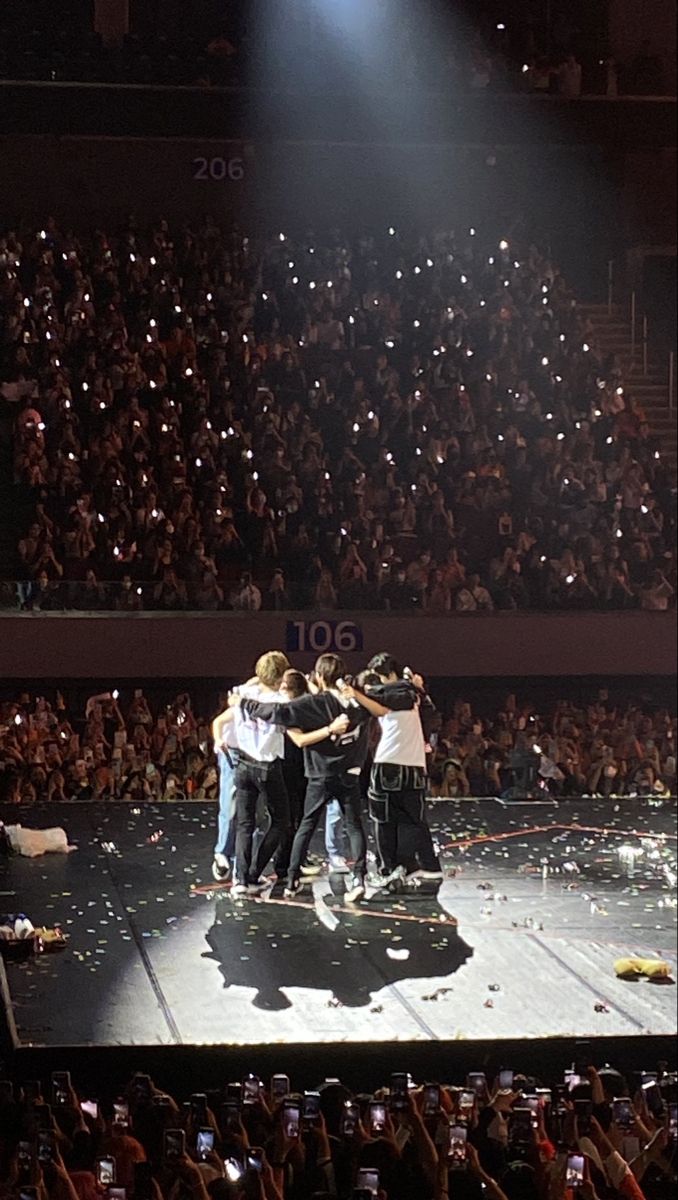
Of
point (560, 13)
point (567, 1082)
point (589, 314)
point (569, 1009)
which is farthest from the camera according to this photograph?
point (589, 314)

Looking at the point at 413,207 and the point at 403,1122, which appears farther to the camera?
the point at 413,207

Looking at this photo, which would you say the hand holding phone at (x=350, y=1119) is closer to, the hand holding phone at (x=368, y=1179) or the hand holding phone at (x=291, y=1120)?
the hand holding phone at (x=291, y=1120)

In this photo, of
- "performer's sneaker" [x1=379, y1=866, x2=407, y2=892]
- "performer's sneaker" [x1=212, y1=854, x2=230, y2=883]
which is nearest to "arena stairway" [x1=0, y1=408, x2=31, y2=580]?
"performer's sneaker" [x1=212, y1=854, x2=230, y2=883]

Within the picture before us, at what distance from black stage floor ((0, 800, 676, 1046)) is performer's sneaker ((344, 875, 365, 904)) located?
0.07m

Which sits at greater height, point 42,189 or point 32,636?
point 42,189

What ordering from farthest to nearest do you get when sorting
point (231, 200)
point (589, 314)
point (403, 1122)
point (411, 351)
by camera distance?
point (589, 314) < point (411, 351) < point (231, 200) < point (403, 1122)

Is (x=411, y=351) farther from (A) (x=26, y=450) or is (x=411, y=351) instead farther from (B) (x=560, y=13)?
(A) (x=26, y=450)

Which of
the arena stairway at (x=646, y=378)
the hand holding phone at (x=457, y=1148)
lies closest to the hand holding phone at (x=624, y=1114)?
A: the hand holding phone at (x=457, y=1148)

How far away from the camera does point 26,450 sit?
24.4ft

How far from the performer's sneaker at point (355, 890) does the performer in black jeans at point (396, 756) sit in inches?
7.1

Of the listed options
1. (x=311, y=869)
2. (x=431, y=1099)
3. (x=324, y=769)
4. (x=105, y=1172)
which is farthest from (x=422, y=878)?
(x=105, y=1172)

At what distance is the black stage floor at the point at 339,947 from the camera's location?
6.29m

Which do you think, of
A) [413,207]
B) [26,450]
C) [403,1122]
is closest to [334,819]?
[26,450]

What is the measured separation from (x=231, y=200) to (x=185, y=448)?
168 cm
